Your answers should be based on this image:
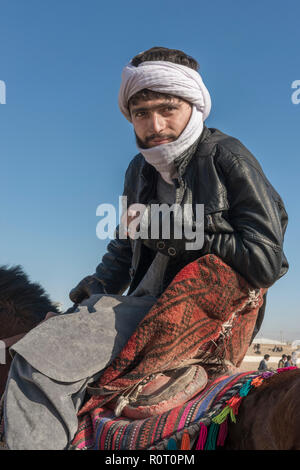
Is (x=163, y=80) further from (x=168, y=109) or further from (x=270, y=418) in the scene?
(x=270, y=418)

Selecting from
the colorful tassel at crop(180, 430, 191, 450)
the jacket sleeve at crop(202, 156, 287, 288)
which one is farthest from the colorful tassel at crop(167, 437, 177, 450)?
the jacket sleeve at crop(202, 156, 287, 288)

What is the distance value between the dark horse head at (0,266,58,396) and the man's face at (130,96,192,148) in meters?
1.66

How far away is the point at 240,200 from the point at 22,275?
206cm

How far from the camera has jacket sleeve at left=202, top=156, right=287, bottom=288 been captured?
8.73ft

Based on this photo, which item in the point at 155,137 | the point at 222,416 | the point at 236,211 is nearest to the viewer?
the point at 222,416

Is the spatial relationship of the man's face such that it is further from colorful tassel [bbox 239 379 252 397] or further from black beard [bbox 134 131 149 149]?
colorful tassel [bbox 239 379 252 397]

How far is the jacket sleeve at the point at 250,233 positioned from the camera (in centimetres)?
266

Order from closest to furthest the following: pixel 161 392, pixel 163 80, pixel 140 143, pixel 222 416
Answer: pixel 222 416 < pixel 161 392 < pixel 163 80 < pixel 140 143

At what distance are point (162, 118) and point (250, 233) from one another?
0.90 m

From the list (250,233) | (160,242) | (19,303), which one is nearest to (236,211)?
(250,233)

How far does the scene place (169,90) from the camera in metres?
2.93
